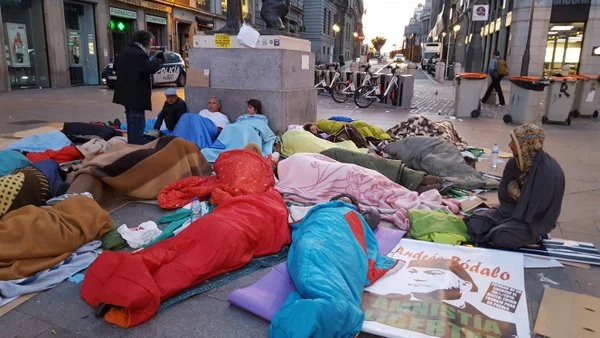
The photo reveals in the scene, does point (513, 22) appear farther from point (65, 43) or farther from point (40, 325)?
point (40, 325)

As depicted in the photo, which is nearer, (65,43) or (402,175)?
(402,175)

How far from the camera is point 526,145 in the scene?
3.18m

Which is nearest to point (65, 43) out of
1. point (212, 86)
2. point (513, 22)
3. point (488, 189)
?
point (212, 86)

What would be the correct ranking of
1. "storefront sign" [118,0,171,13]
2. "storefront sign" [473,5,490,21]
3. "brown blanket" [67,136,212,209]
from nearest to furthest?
1. "brown blanket" [67,136,212,209]
2. "storefront sign" [473,5,490,21]
3. "storefront sign" [118,0,171,13]

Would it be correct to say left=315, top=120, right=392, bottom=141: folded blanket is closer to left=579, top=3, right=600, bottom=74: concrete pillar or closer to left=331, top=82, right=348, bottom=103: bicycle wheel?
left=331, top=82, right=348, bottom=103: bicycle wheel

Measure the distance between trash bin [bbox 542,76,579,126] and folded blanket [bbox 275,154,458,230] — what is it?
24.7ft

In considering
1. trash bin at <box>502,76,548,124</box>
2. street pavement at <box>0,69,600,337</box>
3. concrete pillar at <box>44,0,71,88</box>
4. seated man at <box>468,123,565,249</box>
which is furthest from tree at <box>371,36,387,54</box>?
seated man at <box>468,123,565,249</box>

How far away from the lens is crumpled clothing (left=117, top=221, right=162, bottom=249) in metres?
3.37

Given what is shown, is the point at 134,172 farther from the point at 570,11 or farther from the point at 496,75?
the point at 570,11

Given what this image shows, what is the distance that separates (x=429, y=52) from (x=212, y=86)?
4705cm

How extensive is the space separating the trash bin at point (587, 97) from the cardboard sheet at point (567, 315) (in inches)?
384

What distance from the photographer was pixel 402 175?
496cm

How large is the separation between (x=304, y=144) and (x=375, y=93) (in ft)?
27.1

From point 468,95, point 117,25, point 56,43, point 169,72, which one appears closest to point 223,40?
point 468,95
